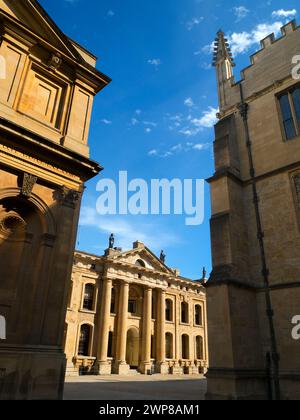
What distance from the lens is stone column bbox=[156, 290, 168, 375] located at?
38625 mm

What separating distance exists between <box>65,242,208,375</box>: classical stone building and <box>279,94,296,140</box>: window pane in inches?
1036

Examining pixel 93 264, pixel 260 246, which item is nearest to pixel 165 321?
pixel 93 264

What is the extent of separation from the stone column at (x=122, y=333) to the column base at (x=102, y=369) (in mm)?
1237

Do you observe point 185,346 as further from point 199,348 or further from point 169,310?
point 169,310

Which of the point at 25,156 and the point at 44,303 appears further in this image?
the point at 25,156

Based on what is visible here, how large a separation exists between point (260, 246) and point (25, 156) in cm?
1016

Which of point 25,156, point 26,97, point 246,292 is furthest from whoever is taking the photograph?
point 246,292

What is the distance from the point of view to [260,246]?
14.1 meters

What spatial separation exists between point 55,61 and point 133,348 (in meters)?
35.7

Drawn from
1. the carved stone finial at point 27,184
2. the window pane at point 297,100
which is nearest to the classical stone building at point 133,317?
the carved stone finial at point 27,184

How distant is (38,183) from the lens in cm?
A: 1096

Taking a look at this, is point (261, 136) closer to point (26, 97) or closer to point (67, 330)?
point (26, 97)

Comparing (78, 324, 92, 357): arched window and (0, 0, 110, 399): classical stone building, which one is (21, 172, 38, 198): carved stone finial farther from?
(78, 324, 92, 357): arched window
